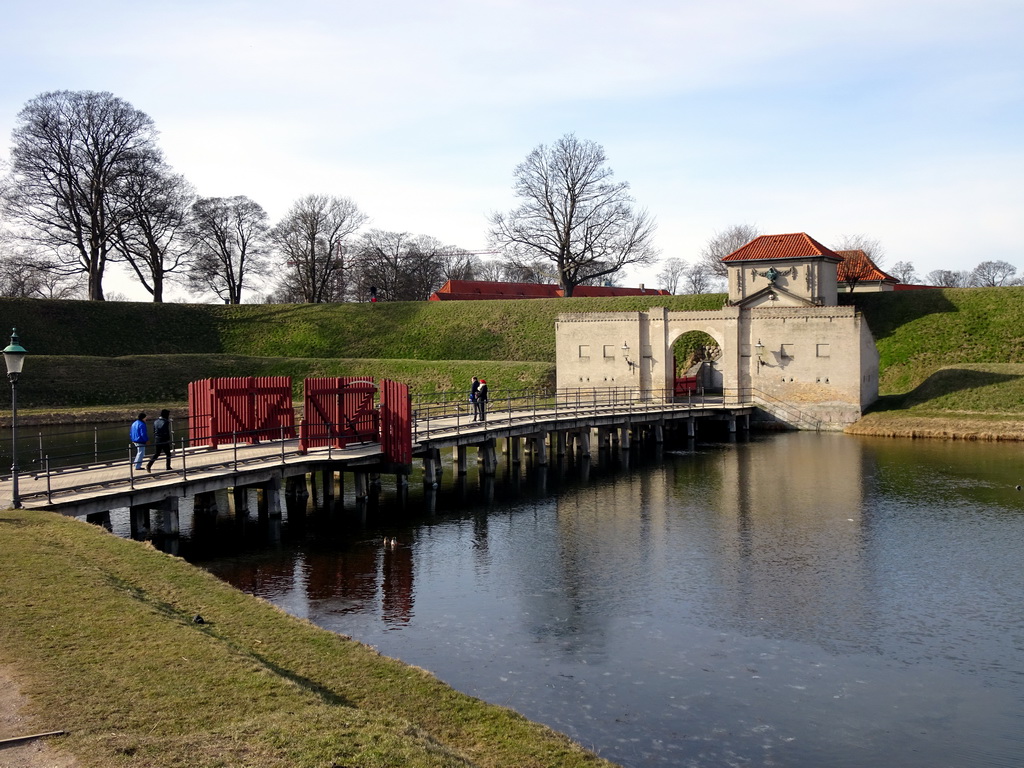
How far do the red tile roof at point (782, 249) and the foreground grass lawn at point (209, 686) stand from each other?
40.9m

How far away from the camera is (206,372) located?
187 ft

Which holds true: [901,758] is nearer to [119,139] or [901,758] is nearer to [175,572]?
[175,572]

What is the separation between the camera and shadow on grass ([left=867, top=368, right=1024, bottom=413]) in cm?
4225

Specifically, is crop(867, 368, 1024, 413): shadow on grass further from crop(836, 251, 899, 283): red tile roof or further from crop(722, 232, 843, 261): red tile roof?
crop(836, 251, 899, 283): red tile roof

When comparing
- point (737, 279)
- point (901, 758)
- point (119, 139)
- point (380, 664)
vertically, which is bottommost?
point (901, 758)

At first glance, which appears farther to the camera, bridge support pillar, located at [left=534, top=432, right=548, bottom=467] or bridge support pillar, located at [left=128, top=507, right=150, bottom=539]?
bridge support pillar, located at [left=534, top=432, right=548, bottom=467]

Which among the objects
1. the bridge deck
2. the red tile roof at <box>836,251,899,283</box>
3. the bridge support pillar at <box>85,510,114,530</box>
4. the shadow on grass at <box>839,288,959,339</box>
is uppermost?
the red tile roof at <box>836,251,899,283</box>

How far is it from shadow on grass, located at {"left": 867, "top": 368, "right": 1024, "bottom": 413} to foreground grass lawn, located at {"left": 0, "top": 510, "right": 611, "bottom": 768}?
36013 mm

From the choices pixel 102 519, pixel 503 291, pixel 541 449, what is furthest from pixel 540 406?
pixel 503 291

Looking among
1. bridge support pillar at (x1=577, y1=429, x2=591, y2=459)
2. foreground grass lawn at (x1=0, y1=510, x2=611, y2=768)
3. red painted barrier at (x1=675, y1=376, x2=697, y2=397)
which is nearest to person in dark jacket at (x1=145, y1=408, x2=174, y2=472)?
foreground grass lawn at (x1=0, y1=510, x2=611, y2=768)

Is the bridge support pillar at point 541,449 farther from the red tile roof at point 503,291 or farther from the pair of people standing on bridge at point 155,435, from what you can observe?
the red tile roof at point 503,291

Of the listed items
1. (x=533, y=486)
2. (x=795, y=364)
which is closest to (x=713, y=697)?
(x=533, y=486)

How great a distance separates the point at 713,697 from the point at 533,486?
59.5 feet

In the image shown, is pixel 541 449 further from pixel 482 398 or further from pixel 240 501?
pixel 240 501
